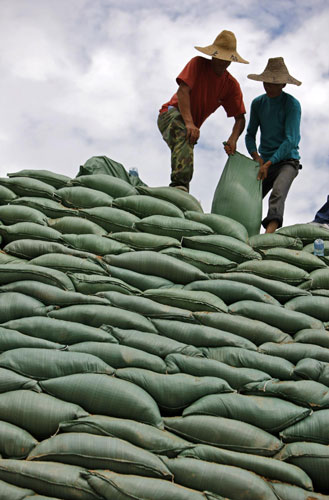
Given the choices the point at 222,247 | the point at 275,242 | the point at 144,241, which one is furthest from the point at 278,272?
the point at 144,241

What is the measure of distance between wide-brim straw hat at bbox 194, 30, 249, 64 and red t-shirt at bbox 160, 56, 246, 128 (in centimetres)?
8

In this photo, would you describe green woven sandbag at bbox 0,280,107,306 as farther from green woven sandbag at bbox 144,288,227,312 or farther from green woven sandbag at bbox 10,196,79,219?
green woven sandbag at bbox 10,196,79,219

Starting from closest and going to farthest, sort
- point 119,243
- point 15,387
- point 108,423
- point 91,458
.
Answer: point 91,458 < point 108,423 < point 15,387 < point 119,243

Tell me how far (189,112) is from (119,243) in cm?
127

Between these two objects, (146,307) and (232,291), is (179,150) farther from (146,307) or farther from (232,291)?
(146,307)

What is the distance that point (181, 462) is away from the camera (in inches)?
76.0

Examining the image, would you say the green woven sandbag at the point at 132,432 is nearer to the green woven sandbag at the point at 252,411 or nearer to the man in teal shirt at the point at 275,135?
the green woven sandbag at the point at 252,411

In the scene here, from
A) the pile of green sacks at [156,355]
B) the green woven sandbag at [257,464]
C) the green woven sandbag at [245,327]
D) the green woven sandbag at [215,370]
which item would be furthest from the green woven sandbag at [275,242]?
the green woven sandbag at [257,464]

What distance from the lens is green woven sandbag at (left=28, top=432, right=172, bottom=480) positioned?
6.18 feet

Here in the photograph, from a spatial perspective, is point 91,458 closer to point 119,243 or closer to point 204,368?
point 204,368

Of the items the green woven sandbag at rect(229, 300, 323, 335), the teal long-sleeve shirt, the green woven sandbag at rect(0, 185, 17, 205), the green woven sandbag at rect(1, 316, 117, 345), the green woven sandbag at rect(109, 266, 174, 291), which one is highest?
the teal long-sleeve shirt

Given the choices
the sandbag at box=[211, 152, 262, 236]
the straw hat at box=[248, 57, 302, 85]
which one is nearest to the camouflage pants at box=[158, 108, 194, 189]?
the sandbag at box=[211, 152, 262, 236]

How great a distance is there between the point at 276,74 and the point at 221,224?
1282 millimetres

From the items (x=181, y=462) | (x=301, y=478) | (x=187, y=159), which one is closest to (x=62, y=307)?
(x=181, y=462)
